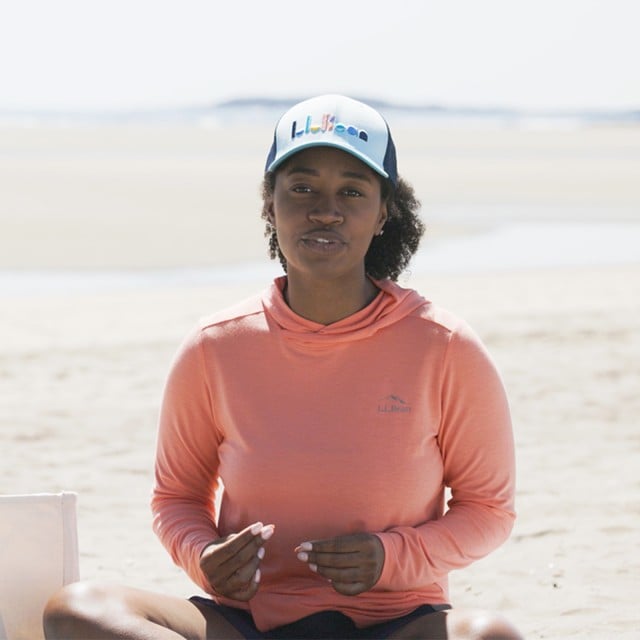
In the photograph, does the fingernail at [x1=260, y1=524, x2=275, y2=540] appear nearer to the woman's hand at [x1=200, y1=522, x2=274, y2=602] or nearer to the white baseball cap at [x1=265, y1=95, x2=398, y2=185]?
the woman's hand at [x1=200, y1=522, x2=274, y2=602]

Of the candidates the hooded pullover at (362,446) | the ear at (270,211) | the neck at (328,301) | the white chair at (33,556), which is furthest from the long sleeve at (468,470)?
the white chair at (33,556)

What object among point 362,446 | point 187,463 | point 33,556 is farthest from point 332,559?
point 33,556

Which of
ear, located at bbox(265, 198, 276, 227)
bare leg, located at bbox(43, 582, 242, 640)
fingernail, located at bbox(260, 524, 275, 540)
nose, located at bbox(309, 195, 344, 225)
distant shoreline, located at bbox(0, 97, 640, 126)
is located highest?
distant shoreline, located at bbox(0, 97, 640, 126)

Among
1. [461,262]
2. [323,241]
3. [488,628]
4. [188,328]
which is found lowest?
[488,628]

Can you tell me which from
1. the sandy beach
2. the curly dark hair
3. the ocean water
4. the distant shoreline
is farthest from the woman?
the distant shoreline

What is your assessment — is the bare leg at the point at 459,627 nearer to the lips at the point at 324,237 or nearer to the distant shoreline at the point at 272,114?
the lips at the point at 324,237

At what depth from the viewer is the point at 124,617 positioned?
2750mm

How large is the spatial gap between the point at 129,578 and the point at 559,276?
8.64 m

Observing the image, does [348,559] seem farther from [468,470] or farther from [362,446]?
[468,470]

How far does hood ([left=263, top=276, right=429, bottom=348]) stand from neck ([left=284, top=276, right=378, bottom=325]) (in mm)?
29

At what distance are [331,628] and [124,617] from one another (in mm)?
424

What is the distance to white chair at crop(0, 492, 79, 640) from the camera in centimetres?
303

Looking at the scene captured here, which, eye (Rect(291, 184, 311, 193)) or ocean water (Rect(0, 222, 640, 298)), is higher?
ocean water (Rect(0, 222, 640, 298))

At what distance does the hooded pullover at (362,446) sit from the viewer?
9.30ft
